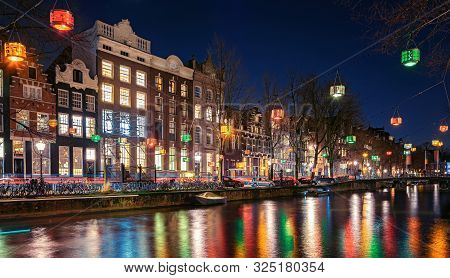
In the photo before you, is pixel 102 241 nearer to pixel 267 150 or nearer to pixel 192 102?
pixel 192 102

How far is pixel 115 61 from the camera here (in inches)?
2016

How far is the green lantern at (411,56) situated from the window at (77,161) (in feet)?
123

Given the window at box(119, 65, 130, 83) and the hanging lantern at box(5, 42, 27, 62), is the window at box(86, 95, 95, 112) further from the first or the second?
the hanging lantern at box(5, 42, 27, 62)

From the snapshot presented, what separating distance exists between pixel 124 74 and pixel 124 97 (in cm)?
268

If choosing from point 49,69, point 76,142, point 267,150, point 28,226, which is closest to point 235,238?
point 28,226

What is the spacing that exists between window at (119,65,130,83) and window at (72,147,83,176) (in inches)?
407

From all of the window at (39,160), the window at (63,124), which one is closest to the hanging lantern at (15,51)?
the window at (39,160)

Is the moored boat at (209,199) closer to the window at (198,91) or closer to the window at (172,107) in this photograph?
the window at (172,107)

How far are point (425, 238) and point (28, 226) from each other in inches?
705

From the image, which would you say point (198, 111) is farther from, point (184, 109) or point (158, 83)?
point (158, 83)

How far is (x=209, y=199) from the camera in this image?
1441 inches

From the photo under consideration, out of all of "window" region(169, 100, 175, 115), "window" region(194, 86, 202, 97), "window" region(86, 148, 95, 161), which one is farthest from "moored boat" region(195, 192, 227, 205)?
"window" region(194, 86, 202, 97)

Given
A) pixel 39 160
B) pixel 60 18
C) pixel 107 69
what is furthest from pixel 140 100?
pixel 60 18

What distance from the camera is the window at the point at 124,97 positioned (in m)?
52.0
